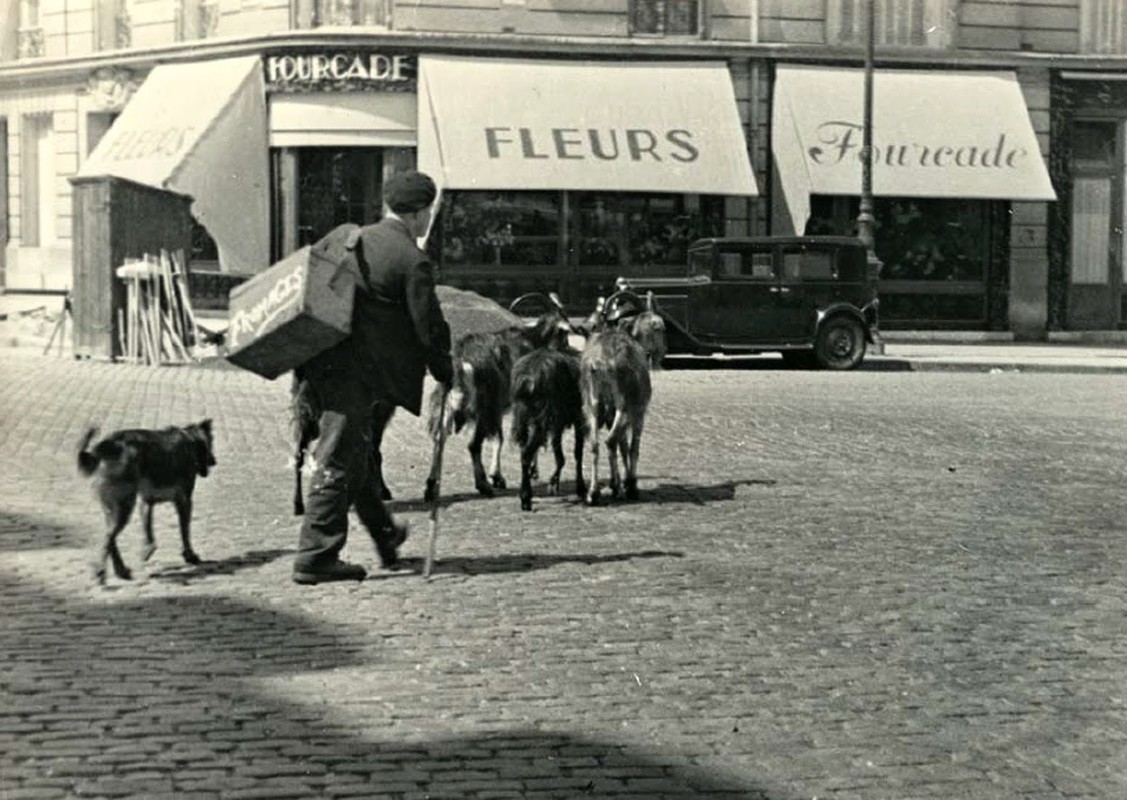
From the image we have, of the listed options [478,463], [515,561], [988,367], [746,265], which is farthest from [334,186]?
[515,561]

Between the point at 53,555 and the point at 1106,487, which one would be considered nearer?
the point at 53,555

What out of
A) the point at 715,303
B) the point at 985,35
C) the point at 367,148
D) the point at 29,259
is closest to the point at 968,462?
the point at 715,303

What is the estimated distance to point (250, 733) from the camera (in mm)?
5867

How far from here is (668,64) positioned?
29156 millimetres

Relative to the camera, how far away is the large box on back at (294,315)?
8.12 meters

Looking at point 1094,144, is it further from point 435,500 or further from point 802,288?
point 435,500

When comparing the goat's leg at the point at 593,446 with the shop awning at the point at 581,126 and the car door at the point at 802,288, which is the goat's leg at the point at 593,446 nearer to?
the car door at the point at 802,288

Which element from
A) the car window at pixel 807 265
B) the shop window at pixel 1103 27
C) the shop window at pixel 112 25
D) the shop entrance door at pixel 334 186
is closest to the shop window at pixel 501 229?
the shop entrance door at pixel 334 186

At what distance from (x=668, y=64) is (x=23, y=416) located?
15.6 metres

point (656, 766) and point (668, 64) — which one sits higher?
point (668, 64)

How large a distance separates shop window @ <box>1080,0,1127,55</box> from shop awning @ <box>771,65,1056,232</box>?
2009mm

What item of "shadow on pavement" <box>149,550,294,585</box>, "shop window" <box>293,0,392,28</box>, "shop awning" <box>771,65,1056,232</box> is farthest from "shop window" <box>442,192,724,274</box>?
"shadow on pavement" <box>149,550,294,585</box>

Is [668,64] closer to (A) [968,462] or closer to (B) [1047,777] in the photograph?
(A) [968,462]

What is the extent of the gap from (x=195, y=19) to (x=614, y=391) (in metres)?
20.7
